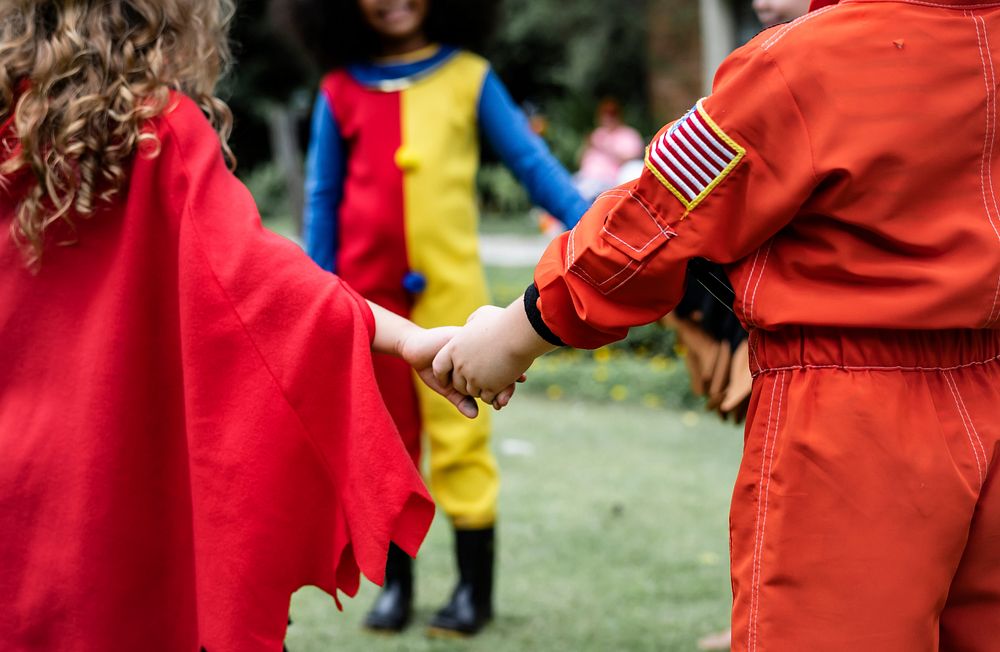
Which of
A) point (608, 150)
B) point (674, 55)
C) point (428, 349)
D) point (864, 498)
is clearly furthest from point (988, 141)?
point (674, 55)

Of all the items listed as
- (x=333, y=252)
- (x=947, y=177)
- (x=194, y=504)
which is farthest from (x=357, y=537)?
(x=333, y=252)

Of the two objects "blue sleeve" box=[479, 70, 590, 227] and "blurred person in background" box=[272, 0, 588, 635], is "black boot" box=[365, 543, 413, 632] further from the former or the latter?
"blue sleeve" box=[479, 70, 590, 227]

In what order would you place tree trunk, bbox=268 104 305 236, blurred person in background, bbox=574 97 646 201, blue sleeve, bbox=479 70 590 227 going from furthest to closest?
blurred person in background, bbox=574 97 646 201 < tree trunk, bbox=268 104 305 236 < blue sleeve, bbox=479 70 590 227

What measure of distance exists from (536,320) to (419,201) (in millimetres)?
1582

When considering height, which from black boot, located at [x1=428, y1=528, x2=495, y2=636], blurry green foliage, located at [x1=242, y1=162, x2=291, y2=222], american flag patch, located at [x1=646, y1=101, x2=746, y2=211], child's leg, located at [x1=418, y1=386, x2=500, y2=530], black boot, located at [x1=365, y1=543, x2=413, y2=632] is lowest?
blurry green foliage, located at [x1=242, y1=162, x2=291, y2=222]

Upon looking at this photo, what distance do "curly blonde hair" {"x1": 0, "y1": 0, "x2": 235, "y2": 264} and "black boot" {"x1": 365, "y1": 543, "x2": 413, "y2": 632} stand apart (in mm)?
1829

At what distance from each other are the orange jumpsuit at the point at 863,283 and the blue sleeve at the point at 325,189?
6.39ft

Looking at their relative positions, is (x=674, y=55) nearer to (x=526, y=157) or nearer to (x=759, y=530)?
(x=526, y=157)

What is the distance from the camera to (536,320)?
1982 mm

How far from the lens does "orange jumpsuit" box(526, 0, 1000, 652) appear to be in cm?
171

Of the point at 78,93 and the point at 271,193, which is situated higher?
the point at 78,93

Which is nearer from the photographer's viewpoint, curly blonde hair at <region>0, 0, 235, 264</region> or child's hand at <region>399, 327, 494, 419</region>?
curly blonde hair at <region>0, 0, 235, 264</region>

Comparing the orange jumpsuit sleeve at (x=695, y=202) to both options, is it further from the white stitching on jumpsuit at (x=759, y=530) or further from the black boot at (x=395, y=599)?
the black boot at (x=395, y=599)

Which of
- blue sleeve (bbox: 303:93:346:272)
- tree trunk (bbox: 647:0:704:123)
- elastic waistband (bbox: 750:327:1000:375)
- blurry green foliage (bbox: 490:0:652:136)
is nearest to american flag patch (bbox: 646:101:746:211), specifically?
elastic waistband (bbox: 750:327:1000:375)
